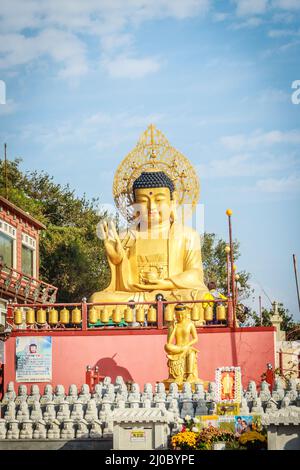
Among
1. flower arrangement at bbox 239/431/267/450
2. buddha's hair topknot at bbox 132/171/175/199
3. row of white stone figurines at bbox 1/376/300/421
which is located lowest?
flower arrangement at bbox 239/431/267/450

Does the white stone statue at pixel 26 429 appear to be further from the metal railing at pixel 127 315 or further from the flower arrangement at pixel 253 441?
the metal railing at pixel 127 315

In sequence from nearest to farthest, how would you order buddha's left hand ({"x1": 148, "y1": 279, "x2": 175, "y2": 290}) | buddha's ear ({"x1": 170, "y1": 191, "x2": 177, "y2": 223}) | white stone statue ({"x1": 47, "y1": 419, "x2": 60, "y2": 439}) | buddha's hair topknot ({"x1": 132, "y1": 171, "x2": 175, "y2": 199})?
white stone statue ({"x1": 47, "y1": 419, "x2": 60, "y2": 439}) < buddha's left hand ({"x1": 148, "y1": 279, "x2": 175, "y2": 290}) < buddha's hair topknot ({"x1": 132, "y1": 171, "x2": 175, "y2": 199}) < buddha's ear ({"x1": 170, "y1": 191, "x2": 177, "y2": 223})

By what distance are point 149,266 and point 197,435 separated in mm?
10451

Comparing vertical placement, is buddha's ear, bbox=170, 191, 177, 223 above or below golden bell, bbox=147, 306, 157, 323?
above

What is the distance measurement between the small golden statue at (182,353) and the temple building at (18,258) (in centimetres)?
542

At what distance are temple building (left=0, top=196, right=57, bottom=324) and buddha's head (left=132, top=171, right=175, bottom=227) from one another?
2839 millimetres

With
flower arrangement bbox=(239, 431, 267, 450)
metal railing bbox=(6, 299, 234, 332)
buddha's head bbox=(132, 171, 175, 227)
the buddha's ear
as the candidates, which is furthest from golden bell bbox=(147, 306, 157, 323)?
flower arrangement bbox=(239, 431, 267, 450)

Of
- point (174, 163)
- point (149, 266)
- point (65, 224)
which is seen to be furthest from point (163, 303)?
point (65, 224)

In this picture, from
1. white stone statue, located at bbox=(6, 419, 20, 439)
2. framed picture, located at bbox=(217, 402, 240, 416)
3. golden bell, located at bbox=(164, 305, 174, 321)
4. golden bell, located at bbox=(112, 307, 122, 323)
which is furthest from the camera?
golden bell, located at bbox=(112, 307, 122, 323)

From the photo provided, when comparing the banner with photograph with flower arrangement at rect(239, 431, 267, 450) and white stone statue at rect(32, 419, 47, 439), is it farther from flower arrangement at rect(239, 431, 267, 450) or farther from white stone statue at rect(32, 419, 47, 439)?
flower arrangement at rect(239, 431, 267, 450)

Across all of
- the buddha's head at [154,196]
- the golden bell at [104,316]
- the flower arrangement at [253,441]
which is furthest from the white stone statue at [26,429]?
the buddha's head at [154,196]

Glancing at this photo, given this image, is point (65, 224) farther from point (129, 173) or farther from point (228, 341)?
point (228, 341)

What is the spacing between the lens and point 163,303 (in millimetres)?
20422

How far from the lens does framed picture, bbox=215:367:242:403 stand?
50.7 ft
